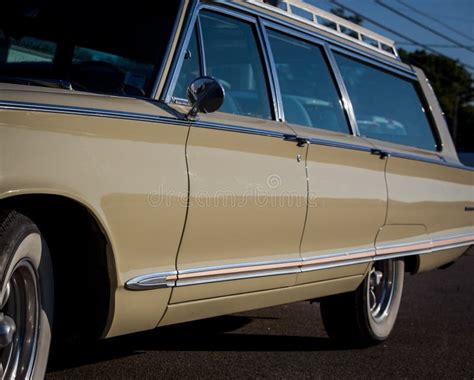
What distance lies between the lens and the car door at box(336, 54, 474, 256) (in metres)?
5.87

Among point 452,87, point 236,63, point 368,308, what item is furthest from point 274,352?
point 452,87

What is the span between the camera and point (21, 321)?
3420 millimetres

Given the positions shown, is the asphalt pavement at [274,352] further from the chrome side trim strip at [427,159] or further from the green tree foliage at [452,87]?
the green tree foliage at [452,87]

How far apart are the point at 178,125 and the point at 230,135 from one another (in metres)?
0.39

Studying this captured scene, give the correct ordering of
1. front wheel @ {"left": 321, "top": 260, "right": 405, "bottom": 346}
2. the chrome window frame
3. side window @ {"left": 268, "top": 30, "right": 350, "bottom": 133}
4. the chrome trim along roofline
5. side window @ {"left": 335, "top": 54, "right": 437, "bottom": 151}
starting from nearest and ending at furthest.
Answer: the chrome window frame, the chrome trim along roofline, side window @ {"left": 268, "top": 30, "right": 350, "bottom": 133}, front wheel @ {"left": 321, "top": 260, "right": 405, "bottom": 346}, side window @ {"left": 335, "top": 54, "right": 437, "bottom": 151}

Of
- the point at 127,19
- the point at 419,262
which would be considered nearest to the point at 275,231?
the point at 127,19

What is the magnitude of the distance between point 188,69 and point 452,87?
221 feet

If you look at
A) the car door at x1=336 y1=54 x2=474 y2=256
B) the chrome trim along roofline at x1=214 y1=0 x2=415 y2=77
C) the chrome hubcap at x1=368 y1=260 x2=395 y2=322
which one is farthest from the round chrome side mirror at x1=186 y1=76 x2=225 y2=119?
the chrome hubcap at x1=368 y1=260 x2=395 y2=322

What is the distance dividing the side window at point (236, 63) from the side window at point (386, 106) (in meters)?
1.15

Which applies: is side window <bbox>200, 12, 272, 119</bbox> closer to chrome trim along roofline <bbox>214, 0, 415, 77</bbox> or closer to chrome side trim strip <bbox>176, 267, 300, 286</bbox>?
chrome trim along roofline <bbox>214, 0, 415, 77</bbox>

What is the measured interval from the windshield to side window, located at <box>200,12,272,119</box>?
0.29m

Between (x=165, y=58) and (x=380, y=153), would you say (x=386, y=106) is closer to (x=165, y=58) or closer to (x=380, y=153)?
(x=380, y=153)

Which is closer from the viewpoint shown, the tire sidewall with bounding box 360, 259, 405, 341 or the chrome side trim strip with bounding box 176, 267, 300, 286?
the chrome side trim strip with bounding box 176, 267, 300, 286

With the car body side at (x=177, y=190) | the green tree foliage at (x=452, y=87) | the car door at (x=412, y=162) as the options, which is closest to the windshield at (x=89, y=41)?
the car body side at (x=177, y=190)
